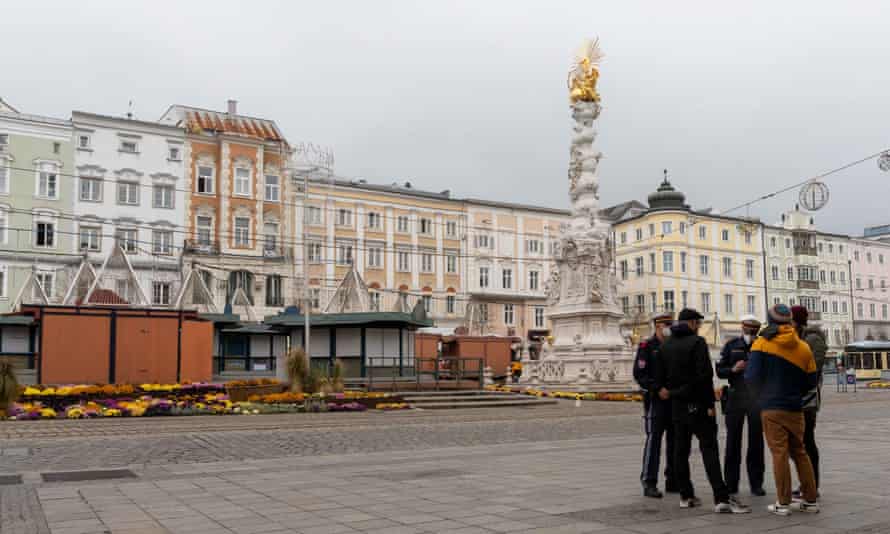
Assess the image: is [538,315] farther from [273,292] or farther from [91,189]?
[91,189]

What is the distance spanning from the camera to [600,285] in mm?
36344

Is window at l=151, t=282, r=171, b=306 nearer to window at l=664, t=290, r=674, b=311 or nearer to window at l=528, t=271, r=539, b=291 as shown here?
window at l=528, t=271, r=539, b=291

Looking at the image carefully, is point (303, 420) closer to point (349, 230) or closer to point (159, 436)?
point (159, 436)

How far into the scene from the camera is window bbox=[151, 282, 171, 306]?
2129 inches

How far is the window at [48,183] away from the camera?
51750 millimetres

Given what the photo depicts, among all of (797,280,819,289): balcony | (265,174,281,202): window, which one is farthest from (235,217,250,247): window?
(797,280,819,289): balcony

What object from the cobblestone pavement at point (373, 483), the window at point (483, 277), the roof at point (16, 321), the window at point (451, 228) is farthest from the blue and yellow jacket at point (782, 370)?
the window at point (483, 277)

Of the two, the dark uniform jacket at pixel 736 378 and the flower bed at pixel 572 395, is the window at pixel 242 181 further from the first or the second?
the dark uniform jacket at pixel 736 378

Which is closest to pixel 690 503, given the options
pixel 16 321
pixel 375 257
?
pixel 16 321

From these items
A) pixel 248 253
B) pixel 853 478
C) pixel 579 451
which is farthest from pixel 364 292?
pixel 853 478

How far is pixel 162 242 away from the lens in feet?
181

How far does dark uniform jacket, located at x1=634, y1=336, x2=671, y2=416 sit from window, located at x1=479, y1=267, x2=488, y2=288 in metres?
58.2

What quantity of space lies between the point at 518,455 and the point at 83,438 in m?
8.53

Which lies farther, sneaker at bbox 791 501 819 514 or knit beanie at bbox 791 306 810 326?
knit beanie at bbox 791 306 810 326
